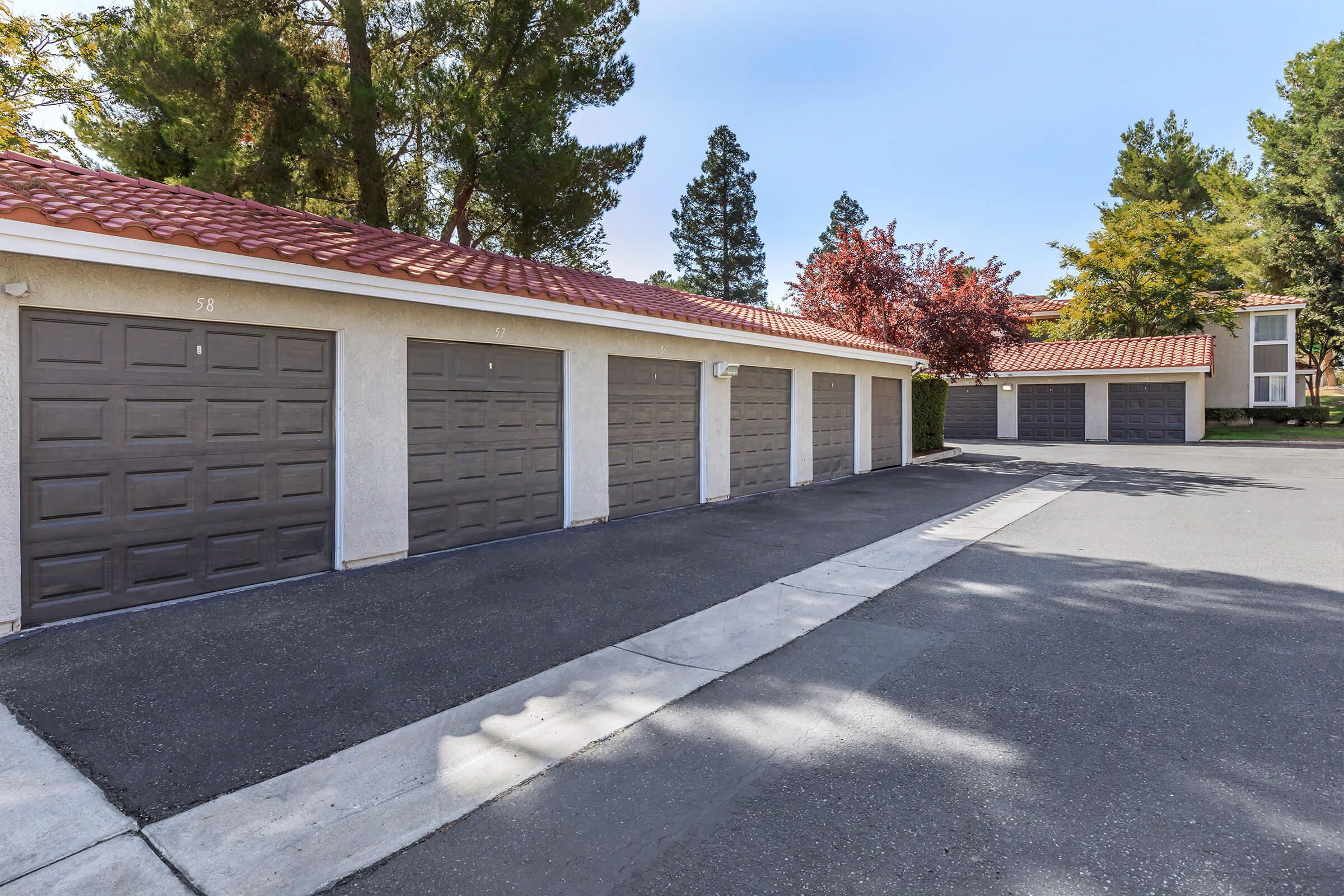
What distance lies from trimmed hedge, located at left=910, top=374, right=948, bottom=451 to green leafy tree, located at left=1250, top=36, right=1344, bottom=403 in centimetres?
1857

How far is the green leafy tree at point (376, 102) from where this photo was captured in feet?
40.1

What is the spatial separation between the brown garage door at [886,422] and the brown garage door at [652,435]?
20.7 ft

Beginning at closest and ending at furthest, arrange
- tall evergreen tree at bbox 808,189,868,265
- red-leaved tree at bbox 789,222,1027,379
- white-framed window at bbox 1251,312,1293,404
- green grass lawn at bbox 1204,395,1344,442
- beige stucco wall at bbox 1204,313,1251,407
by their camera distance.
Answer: red-leaved tree at bbox 789,222,1027,379 → green grass lawn at bbox 1204,395,1344,442 → white-framed window at bbox 1251,312,1293,404 → beige stucco wall at bbox 1204,313,1251,407 → tall evergreen tree at bbox 808,189,868,265

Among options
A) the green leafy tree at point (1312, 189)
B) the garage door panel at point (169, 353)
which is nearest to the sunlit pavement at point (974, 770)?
the garage door panel at point (169, 353)

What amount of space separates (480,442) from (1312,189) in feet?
106

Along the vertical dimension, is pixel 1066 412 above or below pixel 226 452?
above

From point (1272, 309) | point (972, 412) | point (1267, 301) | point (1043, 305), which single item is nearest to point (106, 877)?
point (972, 412)

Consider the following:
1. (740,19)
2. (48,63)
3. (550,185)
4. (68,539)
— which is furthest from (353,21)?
(68,539)

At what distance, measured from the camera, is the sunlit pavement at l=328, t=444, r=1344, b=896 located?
2305 millimetres

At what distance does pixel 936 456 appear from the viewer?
17.9m

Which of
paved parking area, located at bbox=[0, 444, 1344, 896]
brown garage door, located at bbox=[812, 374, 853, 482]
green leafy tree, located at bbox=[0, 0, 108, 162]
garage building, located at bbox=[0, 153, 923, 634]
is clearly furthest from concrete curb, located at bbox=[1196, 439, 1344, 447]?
green leafy tree, located at bbox=[0, 0, 108, 162]

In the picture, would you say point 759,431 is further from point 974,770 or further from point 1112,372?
point 1112,372

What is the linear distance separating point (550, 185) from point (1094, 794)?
13849 mm

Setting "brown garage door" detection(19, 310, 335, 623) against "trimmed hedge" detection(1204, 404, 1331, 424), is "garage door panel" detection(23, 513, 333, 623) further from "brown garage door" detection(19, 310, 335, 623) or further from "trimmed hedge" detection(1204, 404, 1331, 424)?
"trimmed hedge" detection(1204, 404, 1331, 424)
